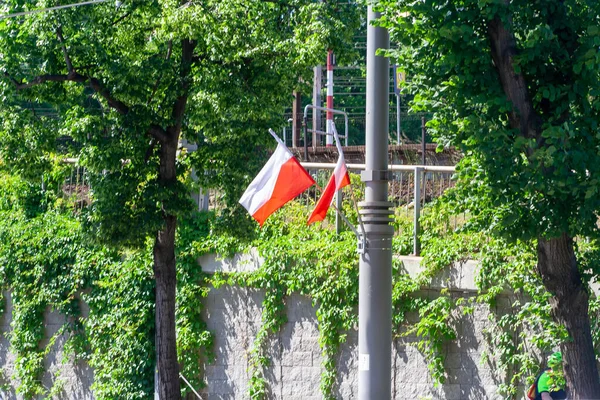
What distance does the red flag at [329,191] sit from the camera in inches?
394

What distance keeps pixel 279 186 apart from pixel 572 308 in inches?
130

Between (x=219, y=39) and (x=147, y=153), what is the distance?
2.04m

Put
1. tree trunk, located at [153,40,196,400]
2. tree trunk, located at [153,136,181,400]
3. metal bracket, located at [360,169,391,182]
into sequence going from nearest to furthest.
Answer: metal bracket, located at [360,169,391,182] → tree trunk, located at [153,40,196,400] → tree trunk, located at [153,136,181,400]

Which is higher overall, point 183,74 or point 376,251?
Result: point 183,74

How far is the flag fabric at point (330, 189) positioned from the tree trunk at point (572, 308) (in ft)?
7.49

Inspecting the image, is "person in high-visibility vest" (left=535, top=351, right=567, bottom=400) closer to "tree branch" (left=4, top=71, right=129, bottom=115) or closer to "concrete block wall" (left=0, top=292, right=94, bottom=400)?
"tree branch" (left=4, top=71, right=129, bottom=115)

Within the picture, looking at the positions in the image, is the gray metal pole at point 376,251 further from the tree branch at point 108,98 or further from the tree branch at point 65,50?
the tree branch at point 65,50

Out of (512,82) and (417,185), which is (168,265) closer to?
(417,185)

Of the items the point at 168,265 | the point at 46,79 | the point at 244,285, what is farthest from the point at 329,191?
the point at 244,285

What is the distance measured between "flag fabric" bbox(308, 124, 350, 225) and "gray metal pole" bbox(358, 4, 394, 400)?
0.29m

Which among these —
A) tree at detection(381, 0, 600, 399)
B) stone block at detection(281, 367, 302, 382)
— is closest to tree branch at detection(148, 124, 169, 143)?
stone block at detection(281, 367, 302, 382)

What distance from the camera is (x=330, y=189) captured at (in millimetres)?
10148

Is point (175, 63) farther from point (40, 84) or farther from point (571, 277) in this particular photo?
point (571, 277)

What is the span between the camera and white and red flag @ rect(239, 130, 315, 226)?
1005cm
